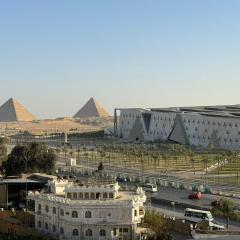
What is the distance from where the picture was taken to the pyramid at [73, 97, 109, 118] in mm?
144250

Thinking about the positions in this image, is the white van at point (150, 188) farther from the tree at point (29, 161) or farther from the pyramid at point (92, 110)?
the pyramid at point (92, 110)

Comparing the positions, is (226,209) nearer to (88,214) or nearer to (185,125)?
(88,214)

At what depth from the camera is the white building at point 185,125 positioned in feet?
204

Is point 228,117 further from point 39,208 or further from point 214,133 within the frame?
point 39,208

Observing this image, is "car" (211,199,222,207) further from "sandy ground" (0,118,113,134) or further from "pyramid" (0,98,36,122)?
"pyramid" (0,98,36,122)

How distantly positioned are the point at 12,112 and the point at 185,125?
71679 millimetres

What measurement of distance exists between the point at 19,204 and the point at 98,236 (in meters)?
8.00

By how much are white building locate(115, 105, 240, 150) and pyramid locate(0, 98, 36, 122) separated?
55.1m

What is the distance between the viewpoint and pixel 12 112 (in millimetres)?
134000

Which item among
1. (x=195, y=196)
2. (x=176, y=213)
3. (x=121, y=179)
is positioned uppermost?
(x=121, y=179)

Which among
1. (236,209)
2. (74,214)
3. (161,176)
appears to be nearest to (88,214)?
(74,214)

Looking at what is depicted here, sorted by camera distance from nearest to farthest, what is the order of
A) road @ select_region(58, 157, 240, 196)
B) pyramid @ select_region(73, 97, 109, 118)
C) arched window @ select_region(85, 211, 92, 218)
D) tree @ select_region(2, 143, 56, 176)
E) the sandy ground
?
1. arched window @ select_region(85, 211, 92, 218)
2. road @ select_region(58, 157, 240, 196)
3. tree @ select_region(2, 143, 56, 176)
4. the sandy ground
5. pyramid @ select_region(73, 97, 109, 118)

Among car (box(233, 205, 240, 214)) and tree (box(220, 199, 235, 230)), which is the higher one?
tree (box(220, 199, 235, 230))

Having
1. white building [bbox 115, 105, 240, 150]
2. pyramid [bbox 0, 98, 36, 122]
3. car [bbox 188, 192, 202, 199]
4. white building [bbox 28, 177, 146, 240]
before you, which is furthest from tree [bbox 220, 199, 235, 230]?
pyramid [bbox 0, 98, 36, 122]
